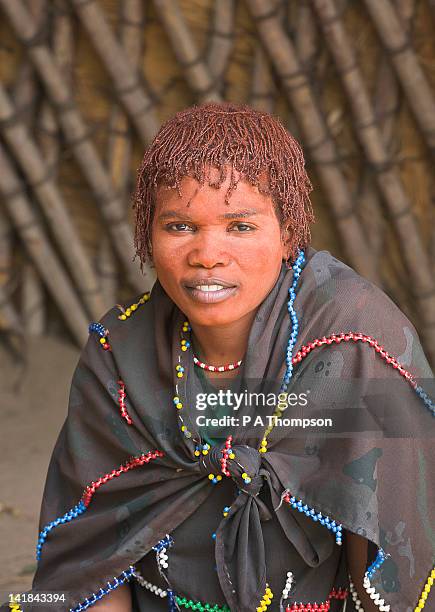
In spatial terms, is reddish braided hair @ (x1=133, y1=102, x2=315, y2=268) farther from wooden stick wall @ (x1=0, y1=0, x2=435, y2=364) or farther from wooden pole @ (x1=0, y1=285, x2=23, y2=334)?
wooden pole @ (x1=0, y1=285, x2=23, y2=334)

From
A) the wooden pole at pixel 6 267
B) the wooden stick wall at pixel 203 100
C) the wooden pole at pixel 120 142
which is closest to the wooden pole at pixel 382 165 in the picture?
the wooden stick wall at pixel 203 100

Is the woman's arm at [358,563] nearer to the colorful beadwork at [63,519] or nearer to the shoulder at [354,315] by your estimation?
the shoulder at [354,315]

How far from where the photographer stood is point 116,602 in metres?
1.73

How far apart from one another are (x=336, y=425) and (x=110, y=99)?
218 cm

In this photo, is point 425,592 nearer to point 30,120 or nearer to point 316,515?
point 316,515

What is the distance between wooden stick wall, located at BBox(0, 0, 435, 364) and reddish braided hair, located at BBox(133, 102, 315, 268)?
1.71 meters

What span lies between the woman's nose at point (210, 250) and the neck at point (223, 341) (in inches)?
5.7

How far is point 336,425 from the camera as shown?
→ 156 cm

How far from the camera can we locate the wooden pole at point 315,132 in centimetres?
322

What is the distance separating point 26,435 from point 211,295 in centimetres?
196

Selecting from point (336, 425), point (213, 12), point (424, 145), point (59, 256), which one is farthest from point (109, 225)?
point (336, 425)

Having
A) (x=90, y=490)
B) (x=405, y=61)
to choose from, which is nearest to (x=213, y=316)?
(x=90, y=490)

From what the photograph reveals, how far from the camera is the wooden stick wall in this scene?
324 centimetres

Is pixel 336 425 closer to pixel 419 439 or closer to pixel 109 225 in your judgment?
pixel 419 439
